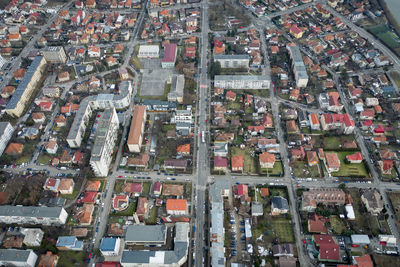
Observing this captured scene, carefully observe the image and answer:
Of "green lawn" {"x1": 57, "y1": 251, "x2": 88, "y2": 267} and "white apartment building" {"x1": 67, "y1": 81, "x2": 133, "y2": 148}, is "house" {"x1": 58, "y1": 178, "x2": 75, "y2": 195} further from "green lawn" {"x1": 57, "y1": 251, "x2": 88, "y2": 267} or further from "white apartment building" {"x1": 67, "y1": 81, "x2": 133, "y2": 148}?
"green lawn" {"x1": 57, "y1": 251, "x2": 88, "y2": 267}

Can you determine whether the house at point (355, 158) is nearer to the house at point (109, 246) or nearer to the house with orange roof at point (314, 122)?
the house with orange roof at point (314, 122)

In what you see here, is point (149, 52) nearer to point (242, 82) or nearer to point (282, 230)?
point (242, 82)

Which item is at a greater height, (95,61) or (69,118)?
(95,61)

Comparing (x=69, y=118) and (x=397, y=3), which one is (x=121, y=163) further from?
(x=397, y=3)

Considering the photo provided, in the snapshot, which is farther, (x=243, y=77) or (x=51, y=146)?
(x=243, y=77)

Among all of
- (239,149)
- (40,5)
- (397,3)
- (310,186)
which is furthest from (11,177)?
(397,3)

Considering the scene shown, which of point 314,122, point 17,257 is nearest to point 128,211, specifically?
point 17,257
